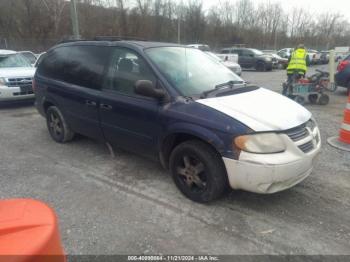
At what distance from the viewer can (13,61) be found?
9562 millimetres

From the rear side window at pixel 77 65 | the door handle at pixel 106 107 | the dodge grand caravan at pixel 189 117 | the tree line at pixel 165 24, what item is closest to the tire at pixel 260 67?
the tree line at pixel 165 24

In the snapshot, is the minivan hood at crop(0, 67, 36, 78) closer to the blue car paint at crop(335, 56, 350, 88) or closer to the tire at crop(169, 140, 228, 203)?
the tire at crop(169, 140, 228, 203)

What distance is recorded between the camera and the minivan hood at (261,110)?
2936 millimetres

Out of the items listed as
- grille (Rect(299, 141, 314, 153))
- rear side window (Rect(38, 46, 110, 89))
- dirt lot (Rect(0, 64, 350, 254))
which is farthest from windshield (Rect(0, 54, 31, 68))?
grille (Rect(299, 141, 314, 153))

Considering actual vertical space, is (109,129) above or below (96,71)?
below

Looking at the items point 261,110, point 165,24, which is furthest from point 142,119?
point 165,24

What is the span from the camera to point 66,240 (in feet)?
9.19

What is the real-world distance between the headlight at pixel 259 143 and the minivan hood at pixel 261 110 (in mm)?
70

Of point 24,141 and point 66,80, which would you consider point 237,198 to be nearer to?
point 66,80

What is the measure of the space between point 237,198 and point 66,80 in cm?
323

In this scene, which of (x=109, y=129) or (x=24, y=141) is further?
(x=24, y=141)

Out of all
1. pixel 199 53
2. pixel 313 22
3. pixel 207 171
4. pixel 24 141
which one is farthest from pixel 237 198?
pixel 313 22

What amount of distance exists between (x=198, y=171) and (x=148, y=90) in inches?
41.9

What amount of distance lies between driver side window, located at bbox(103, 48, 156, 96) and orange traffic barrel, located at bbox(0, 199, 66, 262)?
2401mm
